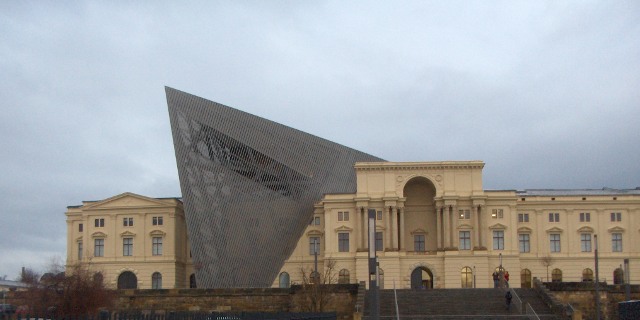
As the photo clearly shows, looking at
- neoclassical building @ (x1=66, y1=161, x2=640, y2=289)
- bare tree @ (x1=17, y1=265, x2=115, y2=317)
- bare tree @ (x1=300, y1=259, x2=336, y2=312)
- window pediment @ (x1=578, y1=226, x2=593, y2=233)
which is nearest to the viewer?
bare tree @ (x1=17, y1=265, x2=115, y2=317)

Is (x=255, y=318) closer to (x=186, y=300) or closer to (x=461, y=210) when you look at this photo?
(x=186, y=300)

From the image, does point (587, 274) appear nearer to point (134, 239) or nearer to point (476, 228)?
point (476, 228)

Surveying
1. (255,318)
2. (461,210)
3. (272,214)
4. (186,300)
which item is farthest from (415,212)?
(255,318)

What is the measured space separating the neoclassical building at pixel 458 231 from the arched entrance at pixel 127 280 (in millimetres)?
14344

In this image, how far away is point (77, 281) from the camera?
56781 mm

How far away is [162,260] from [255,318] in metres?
61.2

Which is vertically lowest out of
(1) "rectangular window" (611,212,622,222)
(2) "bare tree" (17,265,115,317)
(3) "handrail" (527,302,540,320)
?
(3) "handrail" (527,302,540,320)

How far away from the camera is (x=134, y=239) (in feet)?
296

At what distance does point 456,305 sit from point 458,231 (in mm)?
21403

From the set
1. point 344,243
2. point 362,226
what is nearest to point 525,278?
point 362,226

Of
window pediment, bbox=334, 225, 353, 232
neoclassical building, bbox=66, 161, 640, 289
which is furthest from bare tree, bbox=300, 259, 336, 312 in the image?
window pediment, bbox=334, 225, 353, 232

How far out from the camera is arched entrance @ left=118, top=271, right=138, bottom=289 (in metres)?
88.8

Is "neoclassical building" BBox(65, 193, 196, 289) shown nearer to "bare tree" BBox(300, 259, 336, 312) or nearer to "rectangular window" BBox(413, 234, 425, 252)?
"rectangular window" BBox(413, 234, 425, 252)

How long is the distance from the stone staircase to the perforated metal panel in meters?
18.4
